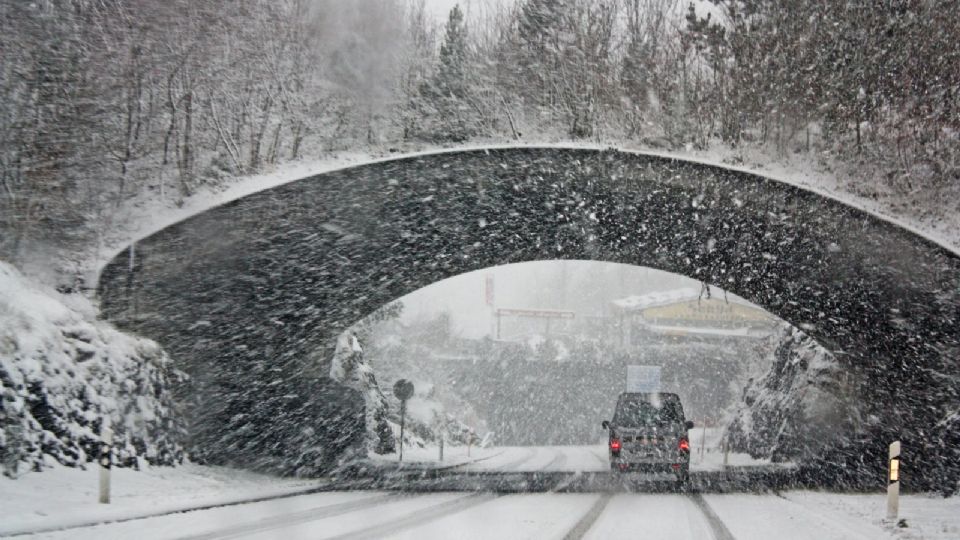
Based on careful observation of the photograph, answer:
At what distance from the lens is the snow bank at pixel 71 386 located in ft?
36.9

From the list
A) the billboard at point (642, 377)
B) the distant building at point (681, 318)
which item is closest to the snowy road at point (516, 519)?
the billboard at point (642, 377)

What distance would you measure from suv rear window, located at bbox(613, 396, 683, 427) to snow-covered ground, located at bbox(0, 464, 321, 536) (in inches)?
285

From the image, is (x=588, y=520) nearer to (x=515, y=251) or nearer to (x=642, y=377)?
(x=515, y=251)

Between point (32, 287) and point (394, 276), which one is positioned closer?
point (32, 287)

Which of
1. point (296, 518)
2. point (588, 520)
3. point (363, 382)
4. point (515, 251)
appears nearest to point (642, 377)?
point (363, 382)

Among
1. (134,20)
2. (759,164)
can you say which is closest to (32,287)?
(134,20)

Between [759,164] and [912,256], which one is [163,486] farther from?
[912,256]

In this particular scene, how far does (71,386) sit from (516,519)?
6.84 meters

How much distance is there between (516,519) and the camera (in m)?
10.9

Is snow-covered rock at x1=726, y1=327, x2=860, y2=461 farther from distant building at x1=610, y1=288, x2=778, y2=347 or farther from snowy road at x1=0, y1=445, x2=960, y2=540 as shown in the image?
distant building at x1=610, y1=288, x2=778, y2=347

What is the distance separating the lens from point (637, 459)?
717 inches

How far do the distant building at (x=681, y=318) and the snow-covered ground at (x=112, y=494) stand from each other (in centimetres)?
3898

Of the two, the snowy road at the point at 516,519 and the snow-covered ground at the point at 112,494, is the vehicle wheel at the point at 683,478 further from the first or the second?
the snow-covered ground at the point at 112,494

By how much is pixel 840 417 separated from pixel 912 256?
24.6 ft
